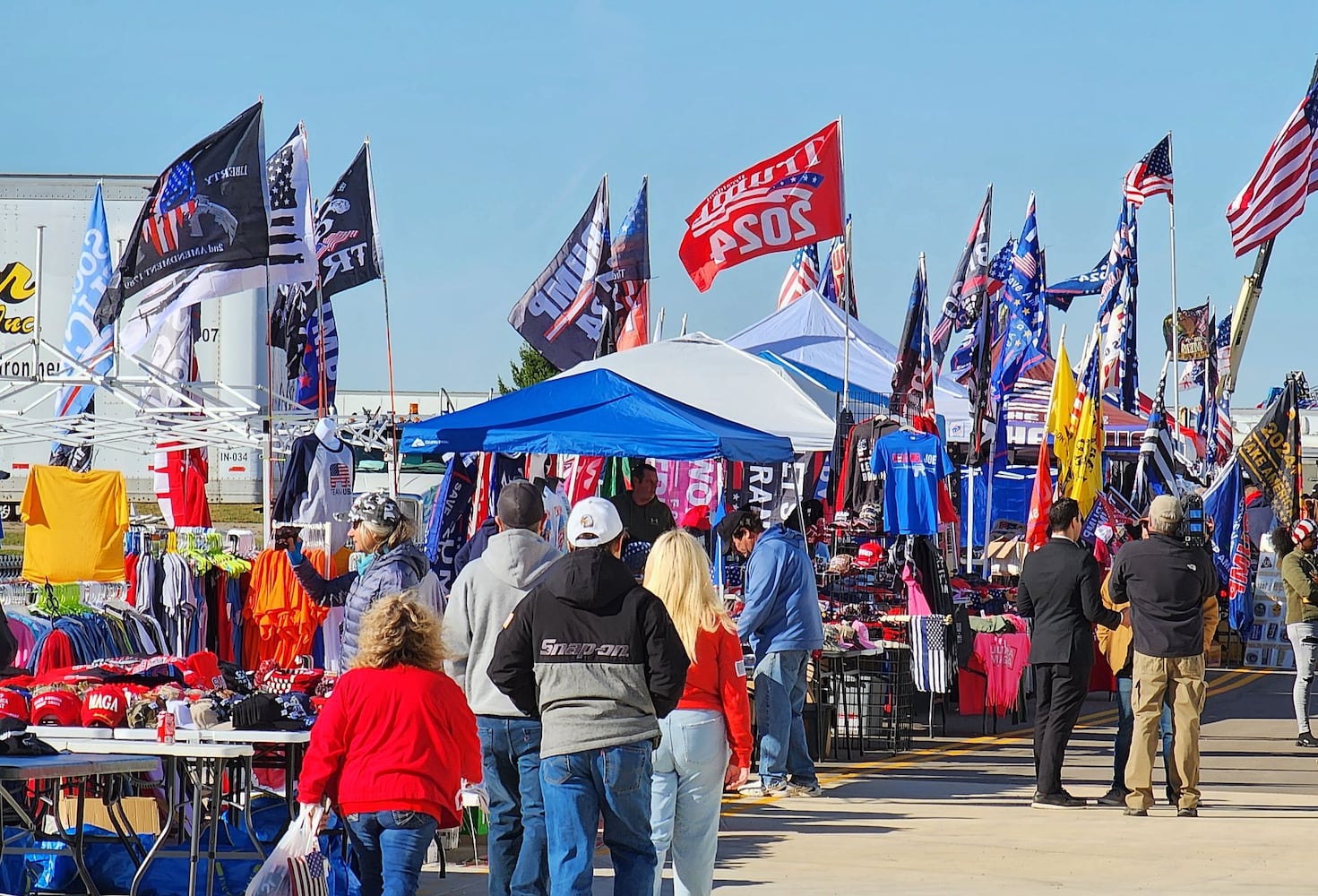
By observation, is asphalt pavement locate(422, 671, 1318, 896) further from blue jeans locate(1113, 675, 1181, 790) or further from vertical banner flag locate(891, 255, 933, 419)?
vertical banner flag locate(891, 255, 933, 419)

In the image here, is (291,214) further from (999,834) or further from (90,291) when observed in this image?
(999,834)

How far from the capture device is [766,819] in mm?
10734

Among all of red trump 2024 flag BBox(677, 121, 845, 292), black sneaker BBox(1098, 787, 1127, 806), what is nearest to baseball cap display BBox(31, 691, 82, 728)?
black sneaker BBox(1098, 787, 1127, 806)

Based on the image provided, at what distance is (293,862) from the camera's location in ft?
21.2

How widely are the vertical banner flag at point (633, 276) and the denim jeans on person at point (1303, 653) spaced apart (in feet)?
24.4

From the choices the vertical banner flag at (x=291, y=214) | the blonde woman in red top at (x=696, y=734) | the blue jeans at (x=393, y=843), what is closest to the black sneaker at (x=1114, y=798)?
the blonde woman in red top at (x=696, y=734)

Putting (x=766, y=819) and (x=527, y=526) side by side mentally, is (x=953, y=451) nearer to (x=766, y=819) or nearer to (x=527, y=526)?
(x=766, y=819)

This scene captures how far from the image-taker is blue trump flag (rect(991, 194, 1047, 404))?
25312mm

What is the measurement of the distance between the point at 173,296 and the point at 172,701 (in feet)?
22.5

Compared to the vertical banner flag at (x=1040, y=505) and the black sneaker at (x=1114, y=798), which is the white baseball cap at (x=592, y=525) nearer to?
the black sneaker at (x=1114, y=798)

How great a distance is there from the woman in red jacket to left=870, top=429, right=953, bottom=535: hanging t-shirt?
8740 mm

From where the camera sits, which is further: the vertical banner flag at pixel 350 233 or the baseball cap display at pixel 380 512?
the vertical banner flag at pixel 350 233

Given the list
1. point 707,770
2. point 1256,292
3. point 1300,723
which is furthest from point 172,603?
point 1256,292

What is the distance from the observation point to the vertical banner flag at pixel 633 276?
19016 mm
